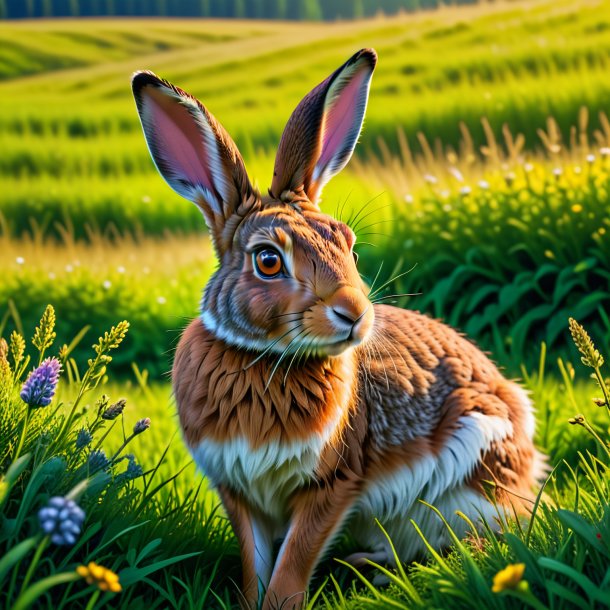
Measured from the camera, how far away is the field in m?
3.35

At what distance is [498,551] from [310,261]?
4.09 ft

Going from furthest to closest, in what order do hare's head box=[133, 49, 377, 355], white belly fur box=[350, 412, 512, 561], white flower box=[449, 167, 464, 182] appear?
white flower box=[449, 167, 464, 182] < white belly fur box=[350, 412, 512, 561] < hare's head box=[133, 49, 377, 355]

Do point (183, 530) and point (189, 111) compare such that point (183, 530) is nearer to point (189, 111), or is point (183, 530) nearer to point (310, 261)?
point (310, 261)

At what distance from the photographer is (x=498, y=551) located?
3113mm

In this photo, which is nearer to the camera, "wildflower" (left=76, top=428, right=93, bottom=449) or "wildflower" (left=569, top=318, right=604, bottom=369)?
"wildflower" (left=569, top=318, right=604, bottom=369)

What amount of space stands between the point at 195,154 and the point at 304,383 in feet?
3.50

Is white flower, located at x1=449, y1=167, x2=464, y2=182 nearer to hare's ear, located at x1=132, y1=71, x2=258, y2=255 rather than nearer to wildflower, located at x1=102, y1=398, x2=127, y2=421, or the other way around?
hare's ear, located at x1=132, y1=71, x2=258, y2=255

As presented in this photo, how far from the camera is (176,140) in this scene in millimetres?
3863

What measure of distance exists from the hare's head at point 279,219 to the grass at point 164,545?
62 cm

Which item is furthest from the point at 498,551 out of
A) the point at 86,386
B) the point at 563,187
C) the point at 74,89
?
the point at 74,89

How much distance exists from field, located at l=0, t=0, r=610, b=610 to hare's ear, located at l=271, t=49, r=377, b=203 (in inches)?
Answer: 12.2

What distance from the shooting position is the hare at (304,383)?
354cm

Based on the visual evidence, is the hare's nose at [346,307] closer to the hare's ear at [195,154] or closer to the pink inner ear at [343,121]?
the hare's ear at [195,154]

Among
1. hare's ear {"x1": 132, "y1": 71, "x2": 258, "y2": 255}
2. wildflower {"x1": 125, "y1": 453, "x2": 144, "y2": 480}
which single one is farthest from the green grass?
wildflower {"x1": 125, "y1": 453, "x2": 144, "y2": 480}
